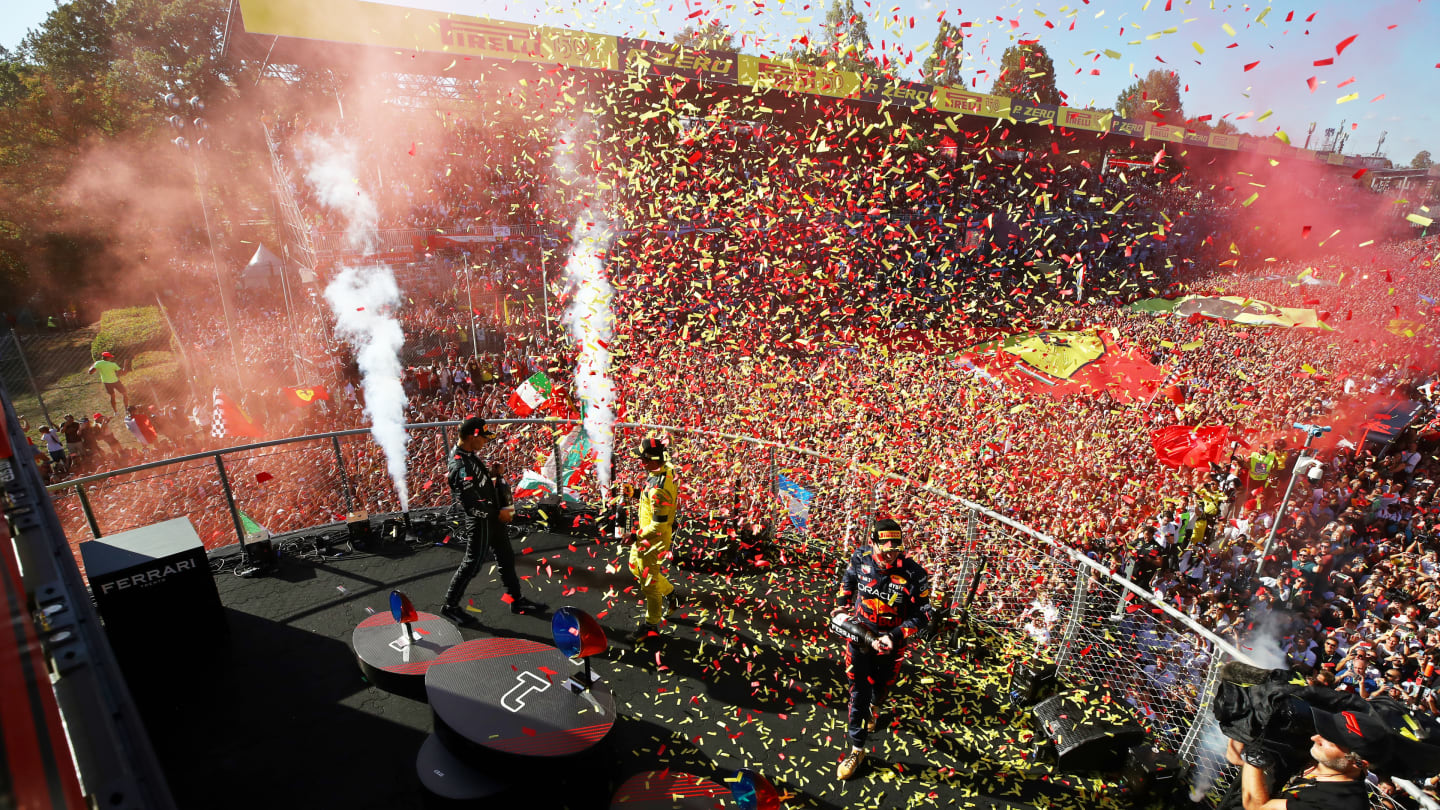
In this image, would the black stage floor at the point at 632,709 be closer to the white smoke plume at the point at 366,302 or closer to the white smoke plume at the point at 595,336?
the white smoke plume at the point at 595,336

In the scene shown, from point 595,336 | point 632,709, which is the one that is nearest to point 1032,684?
point 632,709

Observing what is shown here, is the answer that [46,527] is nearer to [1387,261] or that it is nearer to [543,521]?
[543,521]

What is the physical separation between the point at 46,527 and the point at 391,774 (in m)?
3.06

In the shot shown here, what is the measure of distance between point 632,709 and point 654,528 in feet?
5.14

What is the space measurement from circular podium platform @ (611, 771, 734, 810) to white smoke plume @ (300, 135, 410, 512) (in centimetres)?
619

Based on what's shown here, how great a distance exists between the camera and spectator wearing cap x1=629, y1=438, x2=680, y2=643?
19.0 feet

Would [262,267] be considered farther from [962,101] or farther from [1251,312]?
[1251,312]

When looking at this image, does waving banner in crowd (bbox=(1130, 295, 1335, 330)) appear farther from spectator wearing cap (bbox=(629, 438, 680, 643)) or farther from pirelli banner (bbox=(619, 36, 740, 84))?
spectator wearing cap (bbox=(629, 438, 680, 643))

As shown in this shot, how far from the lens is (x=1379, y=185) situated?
5672 centimetres

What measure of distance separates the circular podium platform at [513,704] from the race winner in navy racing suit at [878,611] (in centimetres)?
188

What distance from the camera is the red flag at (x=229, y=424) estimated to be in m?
13.7

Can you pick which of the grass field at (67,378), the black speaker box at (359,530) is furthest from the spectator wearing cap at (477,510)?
the grass field at (67,378)

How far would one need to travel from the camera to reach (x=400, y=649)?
5.55 meters

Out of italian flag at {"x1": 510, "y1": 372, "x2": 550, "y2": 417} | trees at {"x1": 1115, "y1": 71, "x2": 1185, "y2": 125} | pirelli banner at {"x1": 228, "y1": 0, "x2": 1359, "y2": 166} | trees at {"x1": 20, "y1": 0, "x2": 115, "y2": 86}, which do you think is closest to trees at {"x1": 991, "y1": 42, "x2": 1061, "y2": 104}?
trees at {"x1": 1115, "y1": 71, "x2": 1185, "y2": 125}
